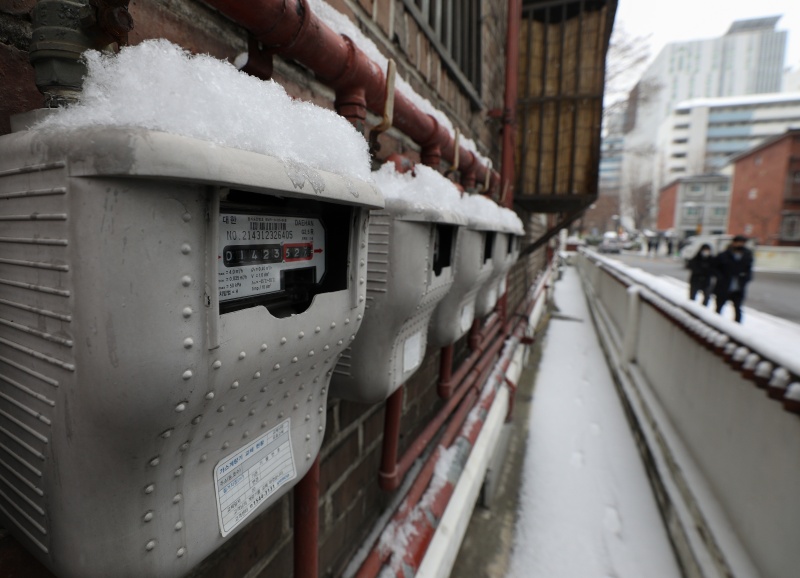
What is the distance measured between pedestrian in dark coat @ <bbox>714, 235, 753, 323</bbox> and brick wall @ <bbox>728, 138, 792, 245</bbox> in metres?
27.5

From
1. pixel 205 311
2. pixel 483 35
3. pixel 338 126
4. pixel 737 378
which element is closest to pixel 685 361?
pixel 737 378

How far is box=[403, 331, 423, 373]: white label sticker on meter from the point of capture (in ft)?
3.91

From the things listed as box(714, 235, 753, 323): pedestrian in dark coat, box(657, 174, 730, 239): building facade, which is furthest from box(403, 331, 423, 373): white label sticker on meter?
box(657, 174, 730, 239): building facade

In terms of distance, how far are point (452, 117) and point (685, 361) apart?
2411 millimetres

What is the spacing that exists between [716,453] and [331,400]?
2.33 m

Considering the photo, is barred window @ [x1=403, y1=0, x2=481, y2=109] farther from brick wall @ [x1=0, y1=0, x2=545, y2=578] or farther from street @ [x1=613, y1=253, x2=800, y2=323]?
street @ [x1=613, y1=253, x2=800, y2=323]

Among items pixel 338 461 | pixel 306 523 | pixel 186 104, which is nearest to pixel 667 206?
pixel 338 461

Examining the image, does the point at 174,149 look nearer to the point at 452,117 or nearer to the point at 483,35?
the point at 452,117

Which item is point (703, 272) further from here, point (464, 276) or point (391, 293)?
point (391, 293)

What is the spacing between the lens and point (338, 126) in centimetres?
77

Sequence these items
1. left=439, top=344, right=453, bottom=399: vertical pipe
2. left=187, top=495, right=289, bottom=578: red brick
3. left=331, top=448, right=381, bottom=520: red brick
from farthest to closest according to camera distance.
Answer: left=439, top=344, right=453, bottom=399: vertical pipe → left=331, top=448, right=381, bottom=520: red brick → left=187, top=495, right=289, bottom=578: red brick

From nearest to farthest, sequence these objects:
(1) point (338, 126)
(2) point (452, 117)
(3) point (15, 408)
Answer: (3) point (15, 408) → (1) point (338, 126) → (2) point (452, 117)

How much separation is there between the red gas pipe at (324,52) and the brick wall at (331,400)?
3.8 inches

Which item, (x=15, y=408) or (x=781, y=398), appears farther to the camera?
(x=781, y=398)
